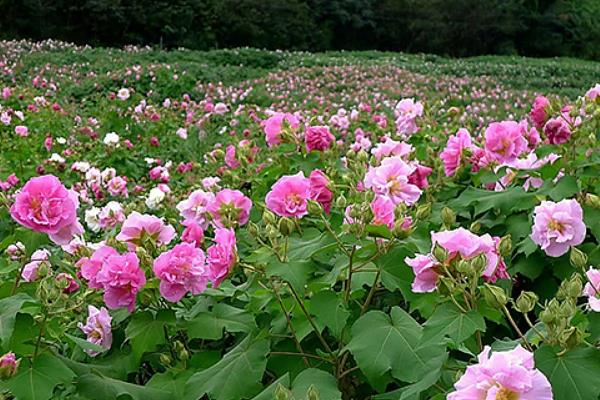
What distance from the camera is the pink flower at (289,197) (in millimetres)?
1577

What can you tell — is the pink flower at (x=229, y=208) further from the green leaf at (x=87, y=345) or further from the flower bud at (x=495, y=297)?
the flower bud at (x=495, y=297)

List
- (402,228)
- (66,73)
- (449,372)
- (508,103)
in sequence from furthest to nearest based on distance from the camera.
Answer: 1. (66,73)
2. (508,103)
3. (402,228)
4. (449,372)

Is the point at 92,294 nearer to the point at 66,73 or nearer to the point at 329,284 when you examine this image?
the point at 329,284

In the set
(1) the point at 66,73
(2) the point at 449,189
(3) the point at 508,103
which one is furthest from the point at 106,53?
(2) the point at 449,189

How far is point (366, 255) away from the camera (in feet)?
4.94

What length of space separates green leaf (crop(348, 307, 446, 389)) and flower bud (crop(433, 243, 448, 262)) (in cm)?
13

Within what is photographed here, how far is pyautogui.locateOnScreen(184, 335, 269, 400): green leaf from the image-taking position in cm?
131

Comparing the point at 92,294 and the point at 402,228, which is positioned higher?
the point at 402,228

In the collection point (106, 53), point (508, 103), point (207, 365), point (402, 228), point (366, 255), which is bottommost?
point (106, 53)

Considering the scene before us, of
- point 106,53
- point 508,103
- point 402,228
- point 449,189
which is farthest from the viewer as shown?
point 106,53

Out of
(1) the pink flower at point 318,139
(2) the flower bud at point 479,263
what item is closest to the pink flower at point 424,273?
(2) the flower bud at point 479,263

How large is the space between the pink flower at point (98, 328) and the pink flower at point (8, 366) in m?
0.28

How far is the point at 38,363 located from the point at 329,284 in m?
0.50

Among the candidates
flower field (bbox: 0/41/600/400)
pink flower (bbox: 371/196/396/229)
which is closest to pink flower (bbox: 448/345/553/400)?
flower field (bbox: 0/41/600/400)
